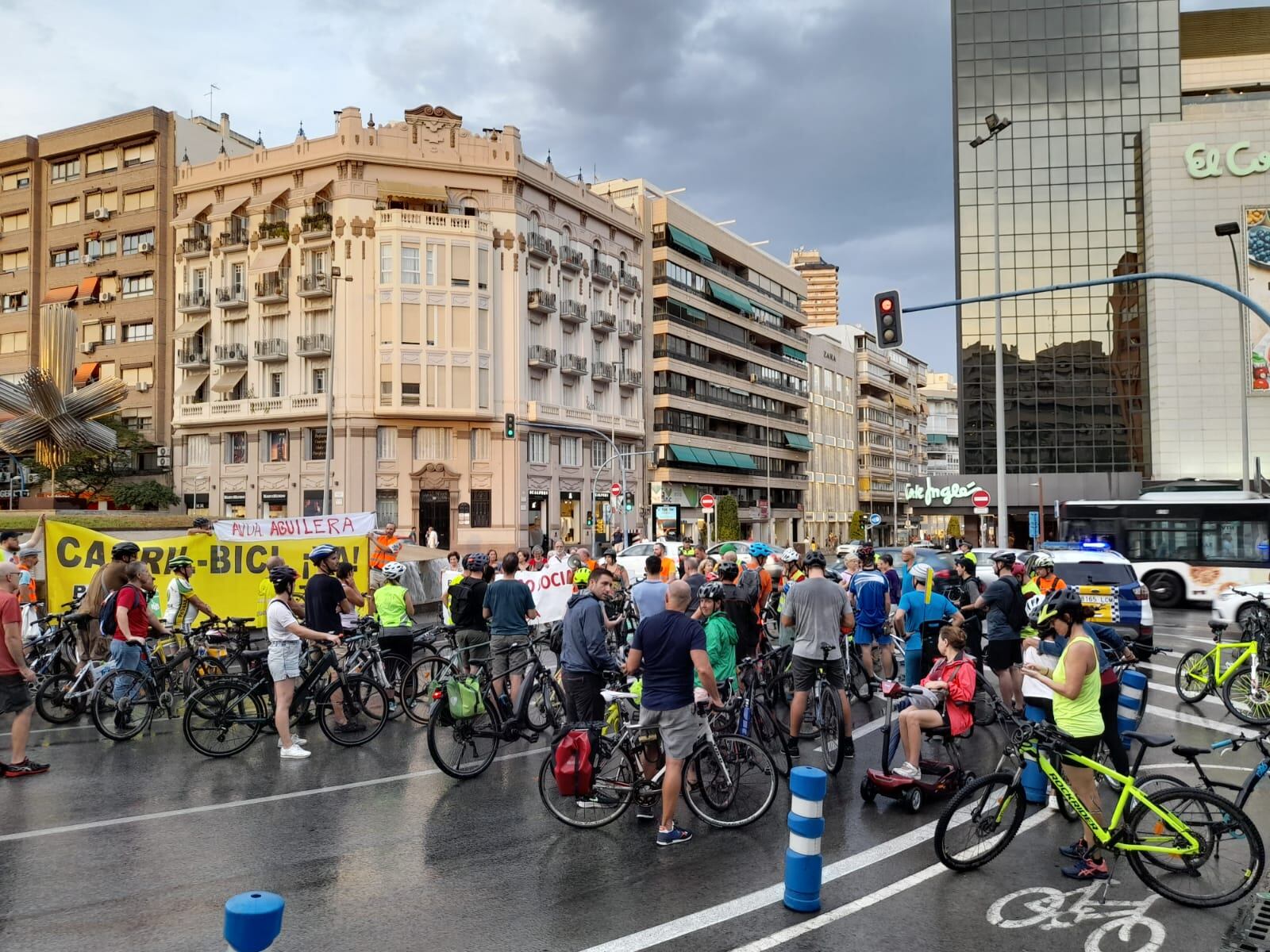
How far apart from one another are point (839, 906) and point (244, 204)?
182 feet

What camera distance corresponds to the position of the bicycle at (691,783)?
748 cm

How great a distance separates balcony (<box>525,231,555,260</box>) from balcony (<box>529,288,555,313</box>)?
6.42ft

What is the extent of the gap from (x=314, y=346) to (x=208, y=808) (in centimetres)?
4605

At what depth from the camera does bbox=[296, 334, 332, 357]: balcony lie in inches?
1999

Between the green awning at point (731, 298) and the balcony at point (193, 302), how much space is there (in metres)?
34.0

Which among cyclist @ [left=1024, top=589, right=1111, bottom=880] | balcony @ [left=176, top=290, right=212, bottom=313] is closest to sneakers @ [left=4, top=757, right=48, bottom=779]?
cyclist @ [left=1024, top=589, right=1111, bottom=880]

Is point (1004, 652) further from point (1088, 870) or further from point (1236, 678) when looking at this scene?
point (1088, 870)

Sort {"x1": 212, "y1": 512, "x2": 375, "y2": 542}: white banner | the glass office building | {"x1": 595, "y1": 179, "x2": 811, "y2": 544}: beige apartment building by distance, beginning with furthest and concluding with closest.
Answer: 1. {"x1": 595, "y1": 179, "x2": 811, "y2": 544}: beige apartment building
2. the glass office building
3. {"x1": 212, "y1": 512, "x2": 375, "y2": 542}: white banner

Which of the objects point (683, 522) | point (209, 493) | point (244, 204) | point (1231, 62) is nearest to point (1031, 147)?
point (1231, 62)

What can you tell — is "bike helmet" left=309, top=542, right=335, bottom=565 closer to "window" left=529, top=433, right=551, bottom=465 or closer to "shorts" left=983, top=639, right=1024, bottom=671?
"shorts" left=983, top=639, right=1024, bottom=671

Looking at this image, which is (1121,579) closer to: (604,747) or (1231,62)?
(604,747)

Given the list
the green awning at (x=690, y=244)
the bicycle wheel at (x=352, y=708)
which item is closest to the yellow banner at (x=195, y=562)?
the bicycle wheel at (x=352, y=708)

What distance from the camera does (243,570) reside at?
15828 millimetres

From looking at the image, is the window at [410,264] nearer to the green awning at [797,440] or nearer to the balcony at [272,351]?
the balcony at [272,351]
